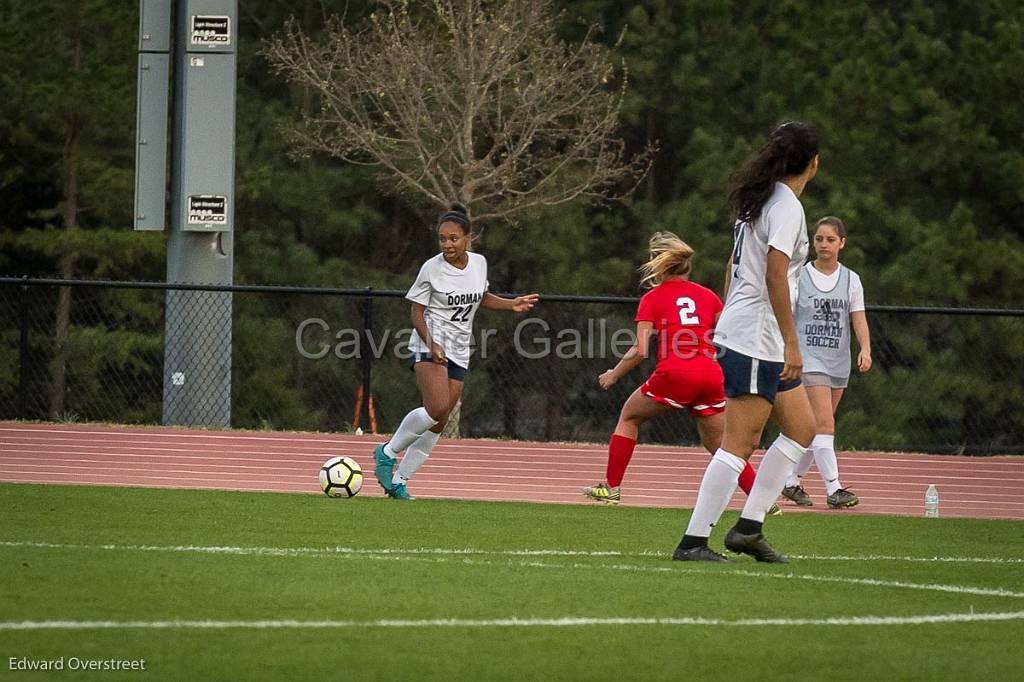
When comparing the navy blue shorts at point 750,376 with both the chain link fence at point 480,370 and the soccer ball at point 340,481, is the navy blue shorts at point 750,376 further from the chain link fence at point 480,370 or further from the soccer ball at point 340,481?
the chain link fence at point 480,370

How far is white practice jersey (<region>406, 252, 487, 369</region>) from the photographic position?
11.8 meters

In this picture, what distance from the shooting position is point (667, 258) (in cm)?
1119

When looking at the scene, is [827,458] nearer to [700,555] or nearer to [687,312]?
[687,312]

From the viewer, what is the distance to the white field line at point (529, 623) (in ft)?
18.6

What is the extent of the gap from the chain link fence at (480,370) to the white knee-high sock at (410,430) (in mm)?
11247

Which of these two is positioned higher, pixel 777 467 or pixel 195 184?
pixel 195 184

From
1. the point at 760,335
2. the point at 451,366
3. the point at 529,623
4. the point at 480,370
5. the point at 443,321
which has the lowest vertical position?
the point at 480,370

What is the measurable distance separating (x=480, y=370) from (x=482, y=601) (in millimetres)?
21428

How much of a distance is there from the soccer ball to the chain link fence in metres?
11.3

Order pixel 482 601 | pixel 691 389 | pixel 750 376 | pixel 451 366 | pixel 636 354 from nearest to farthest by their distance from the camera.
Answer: pixel 482 601, pixel 750 376, pixel 691 389, pixel 636 354, pixel 451 366

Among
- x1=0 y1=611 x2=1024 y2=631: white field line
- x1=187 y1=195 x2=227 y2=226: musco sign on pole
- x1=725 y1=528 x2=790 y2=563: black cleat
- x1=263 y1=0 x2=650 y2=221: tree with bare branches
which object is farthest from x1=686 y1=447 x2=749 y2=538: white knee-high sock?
x1=263 y1=0 x2=650 y2=221: tree with bare branches

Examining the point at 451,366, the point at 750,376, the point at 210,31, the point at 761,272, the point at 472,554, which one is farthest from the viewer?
the point at 210,31

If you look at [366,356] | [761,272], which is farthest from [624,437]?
[366,356]

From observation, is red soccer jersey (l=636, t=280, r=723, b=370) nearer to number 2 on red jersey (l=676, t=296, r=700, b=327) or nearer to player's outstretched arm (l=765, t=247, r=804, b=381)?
number 2 on red jersey (l=676, t=296, r=700, b=327)
